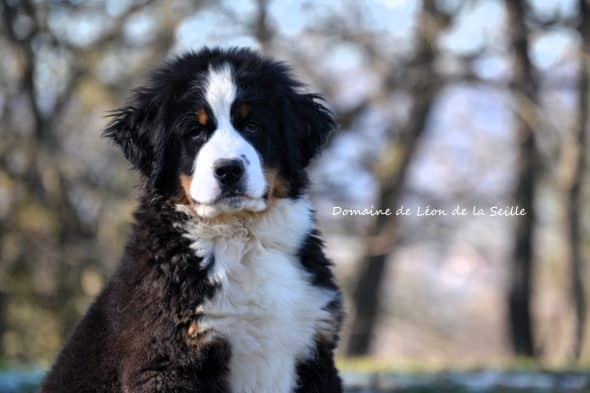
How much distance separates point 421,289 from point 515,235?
10.9 metres

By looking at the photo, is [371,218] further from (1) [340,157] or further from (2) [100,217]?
(2) [100,217]

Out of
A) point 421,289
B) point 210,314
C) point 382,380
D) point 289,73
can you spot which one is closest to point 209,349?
point 210,314

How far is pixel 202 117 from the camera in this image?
15.5 feet

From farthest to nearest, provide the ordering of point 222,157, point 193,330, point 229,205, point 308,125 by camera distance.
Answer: point 308,125
point 229,205
point 222,157
point 193,330

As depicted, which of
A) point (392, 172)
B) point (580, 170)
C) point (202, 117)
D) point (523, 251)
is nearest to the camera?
point (202, 117)

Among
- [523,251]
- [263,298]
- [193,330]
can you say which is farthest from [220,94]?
[523,251]

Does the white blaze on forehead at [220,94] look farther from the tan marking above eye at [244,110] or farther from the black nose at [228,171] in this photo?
the black nose at [228,171]

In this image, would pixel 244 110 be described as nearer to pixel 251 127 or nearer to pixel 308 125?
pixel 251 127

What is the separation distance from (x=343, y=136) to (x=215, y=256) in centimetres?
1516

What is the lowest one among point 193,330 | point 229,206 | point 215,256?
point 193,330

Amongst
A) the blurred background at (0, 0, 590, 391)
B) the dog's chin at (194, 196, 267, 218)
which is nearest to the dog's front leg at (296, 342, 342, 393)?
the dog's chin at (194, 196, 267, 218)

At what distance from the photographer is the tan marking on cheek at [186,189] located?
185 inches

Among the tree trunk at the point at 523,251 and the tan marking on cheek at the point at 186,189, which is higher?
the tree trunk at the point at 523,251

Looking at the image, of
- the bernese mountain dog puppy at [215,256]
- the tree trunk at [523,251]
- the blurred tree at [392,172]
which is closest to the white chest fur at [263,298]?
the bernese mountain dog puppy at [215,256]
